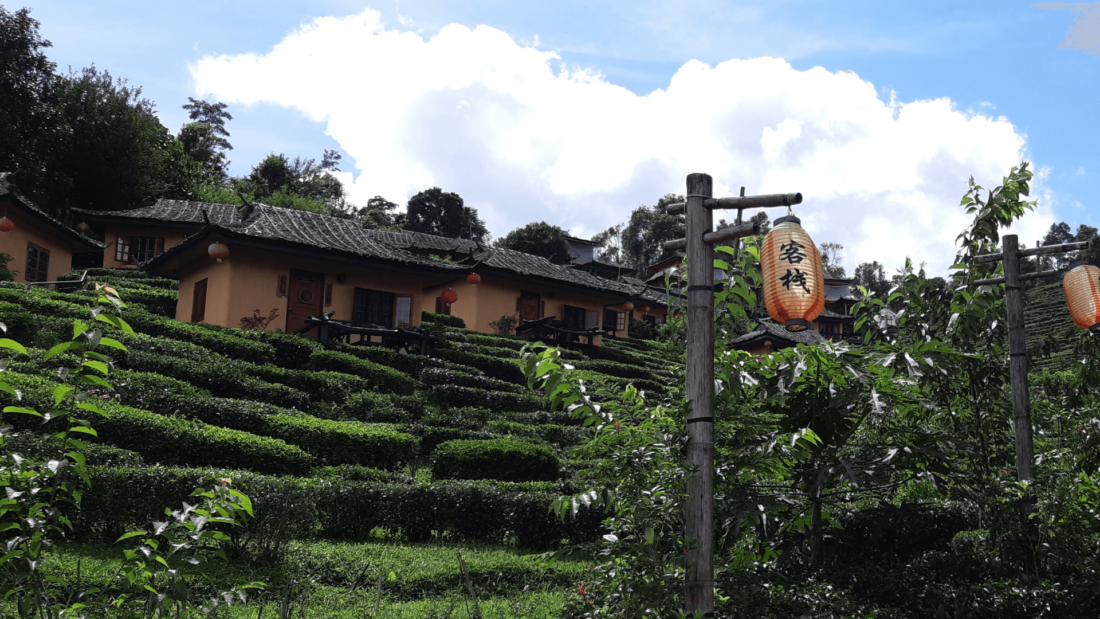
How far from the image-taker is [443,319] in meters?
30.1

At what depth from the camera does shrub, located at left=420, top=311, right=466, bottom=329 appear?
29298 millimetres

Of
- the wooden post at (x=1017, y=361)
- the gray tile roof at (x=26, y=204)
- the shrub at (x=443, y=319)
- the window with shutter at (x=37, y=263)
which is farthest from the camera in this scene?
the shrub at (x=443, y=319)

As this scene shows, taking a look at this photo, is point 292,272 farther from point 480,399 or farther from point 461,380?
point 480,399

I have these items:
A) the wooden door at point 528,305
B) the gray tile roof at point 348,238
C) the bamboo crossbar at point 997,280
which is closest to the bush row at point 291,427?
the gray tile roof at point 348,238

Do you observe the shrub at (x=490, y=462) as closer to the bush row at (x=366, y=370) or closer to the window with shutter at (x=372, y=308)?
the bush row at (x=366, y=370)

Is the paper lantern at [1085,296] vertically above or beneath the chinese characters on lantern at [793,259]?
above

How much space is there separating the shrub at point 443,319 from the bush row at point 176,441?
1707 centimetres

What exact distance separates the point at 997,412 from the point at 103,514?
978 cm

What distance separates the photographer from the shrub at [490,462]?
43.4 ft

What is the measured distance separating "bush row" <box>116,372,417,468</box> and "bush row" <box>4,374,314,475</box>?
1495mm

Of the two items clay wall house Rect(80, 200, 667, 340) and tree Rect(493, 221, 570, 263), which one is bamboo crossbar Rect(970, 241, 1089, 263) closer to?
clay wall house Rect(80, 200, 667, 340)

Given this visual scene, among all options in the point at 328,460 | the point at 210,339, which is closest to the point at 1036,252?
the point at 328,460

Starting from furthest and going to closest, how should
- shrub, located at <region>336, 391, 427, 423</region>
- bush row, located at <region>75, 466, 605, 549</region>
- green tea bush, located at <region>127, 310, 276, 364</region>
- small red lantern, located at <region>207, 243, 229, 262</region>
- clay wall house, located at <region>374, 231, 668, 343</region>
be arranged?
clay wall house, located at <region>374, 231, 668, 343</region>
small red lantern, located at <region>207, 243, 229, 262</region>
green tea bush, located at <region>127, 310, 276, 364</region>
shrub, located at <region>336, 391, 427, 423</region>
bush row, located at <region>75, 466, 605, 549</region>

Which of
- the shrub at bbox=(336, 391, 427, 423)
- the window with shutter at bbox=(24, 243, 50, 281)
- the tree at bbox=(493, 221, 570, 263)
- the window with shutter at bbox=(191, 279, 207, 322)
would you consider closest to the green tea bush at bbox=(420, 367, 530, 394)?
the shrub at bbox=(336, 391, 427, 423)
